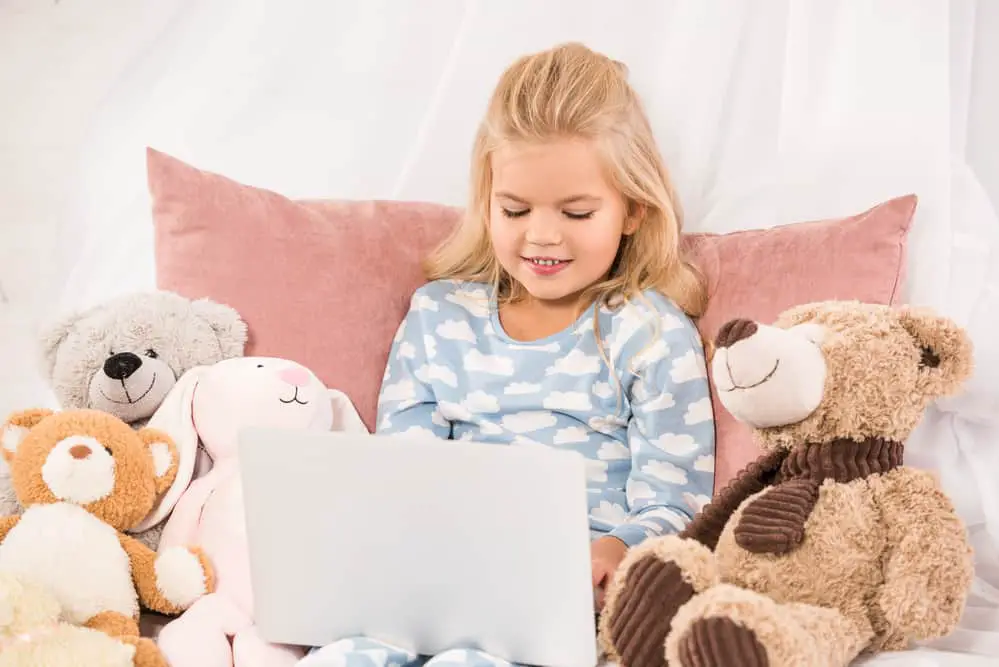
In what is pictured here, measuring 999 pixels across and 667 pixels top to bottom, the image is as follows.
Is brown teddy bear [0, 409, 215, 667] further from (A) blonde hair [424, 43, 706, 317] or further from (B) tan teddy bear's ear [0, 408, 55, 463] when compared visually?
(A) blonde hair [424, 43, 706, 317]

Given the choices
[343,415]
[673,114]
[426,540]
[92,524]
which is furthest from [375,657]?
[673,114]

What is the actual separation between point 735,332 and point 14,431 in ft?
2.60

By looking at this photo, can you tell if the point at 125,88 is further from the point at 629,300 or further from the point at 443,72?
the point at 629,300

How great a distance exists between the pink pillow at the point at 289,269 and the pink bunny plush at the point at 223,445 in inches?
4.7

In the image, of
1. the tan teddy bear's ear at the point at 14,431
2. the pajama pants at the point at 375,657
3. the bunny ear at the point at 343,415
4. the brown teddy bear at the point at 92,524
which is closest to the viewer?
the pajama pants at the point at 375,657

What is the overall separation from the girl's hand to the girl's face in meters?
0.37

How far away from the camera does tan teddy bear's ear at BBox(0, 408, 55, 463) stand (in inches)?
49.1

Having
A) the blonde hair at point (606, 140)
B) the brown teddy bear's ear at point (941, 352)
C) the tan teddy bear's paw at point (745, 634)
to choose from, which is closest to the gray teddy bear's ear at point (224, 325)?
the blonde hair at point (606, 140)

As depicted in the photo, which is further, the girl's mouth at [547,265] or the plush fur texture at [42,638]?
the girl's mouth at [547,265]

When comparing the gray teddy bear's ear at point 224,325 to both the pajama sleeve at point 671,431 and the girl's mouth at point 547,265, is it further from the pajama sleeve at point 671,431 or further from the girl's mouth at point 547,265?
the pajama sleeve at point 671,431

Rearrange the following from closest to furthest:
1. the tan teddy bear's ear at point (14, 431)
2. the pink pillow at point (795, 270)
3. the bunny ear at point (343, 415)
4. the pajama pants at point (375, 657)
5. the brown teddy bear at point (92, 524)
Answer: the pajama pants at point (375, 657)
the brown teddy bear at point (92, 524)
the tan teddy bear's ear at point (14, 431)
the pink pillow at point (795, 270)
the bunny ear at point (343, 415)

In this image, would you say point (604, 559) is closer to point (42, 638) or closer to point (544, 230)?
point (544, 230)

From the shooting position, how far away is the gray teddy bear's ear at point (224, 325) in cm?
143

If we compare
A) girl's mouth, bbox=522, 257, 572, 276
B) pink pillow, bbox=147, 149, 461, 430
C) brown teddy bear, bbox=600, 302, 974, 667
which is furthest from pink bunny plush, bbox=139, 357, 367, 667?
brown teddy bear, bbox=600, 302, 974, 667
